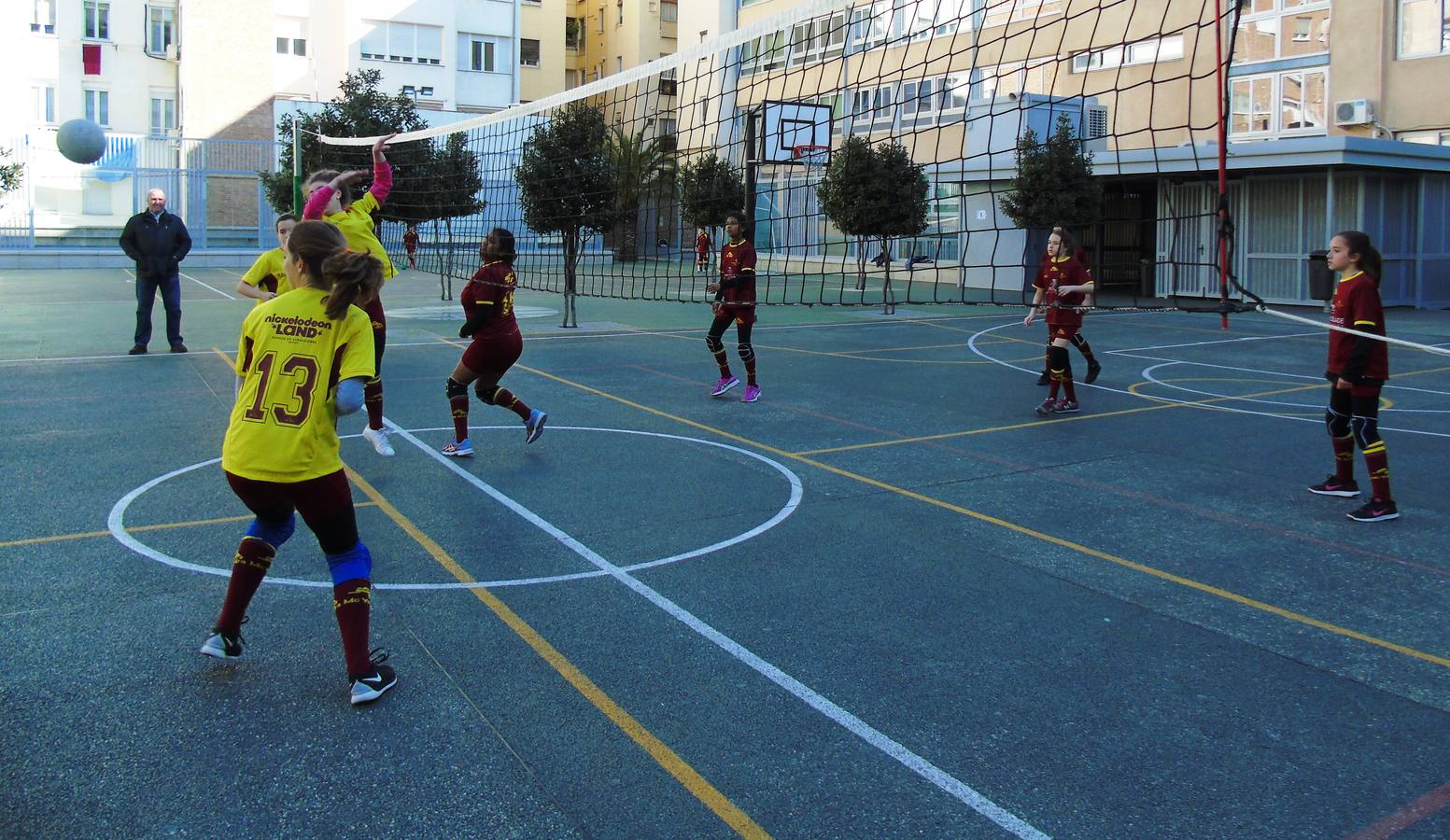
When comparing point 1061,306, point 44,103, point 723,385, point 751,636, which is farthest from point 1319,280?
point 44,103

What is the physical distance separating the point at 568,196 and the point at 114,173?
2315 cm

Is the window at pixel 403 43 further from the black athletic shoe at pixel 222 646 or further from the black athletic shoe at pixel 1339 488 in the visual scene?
the black athletic shoe at pixel 222 646

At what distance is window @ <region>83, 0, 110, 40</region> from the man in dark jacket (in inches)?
1502

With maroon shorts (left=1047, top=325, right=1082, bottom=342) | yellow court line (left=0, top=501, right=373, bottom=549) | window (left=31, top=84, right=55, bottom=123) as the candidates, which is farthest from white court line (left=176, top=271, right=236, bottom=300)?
yellow court line (left=0, top=501, right=373, bottom=549)

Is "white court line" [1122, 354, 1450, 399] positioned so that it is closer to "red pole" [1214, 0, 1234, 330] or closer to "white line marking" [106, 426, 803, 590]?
"red pole" [1214, 0, 1234, 330]

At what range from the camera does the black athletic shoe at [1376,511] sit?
7066 mm

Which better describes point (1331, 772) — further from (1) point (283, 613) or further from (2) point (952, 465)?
(2) point (952, 465)

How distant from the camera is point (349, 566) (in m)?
4.37

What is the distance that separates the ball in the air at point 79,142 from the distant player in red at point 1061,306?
2105cm

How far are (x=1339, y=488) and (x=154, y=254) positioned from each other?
12.8 meters

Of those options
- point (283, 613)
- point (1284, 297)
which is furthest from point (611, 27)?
point (283, 613)

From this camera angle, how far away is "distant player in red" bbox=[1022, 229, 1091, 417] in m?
11.2

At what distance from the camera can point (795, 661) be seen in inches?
187

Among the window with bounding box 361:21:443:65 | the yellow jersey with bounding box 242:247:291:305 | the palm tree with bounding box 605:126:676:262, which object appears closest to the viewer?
the yellow jersey with bounding box 242:247:291:305
